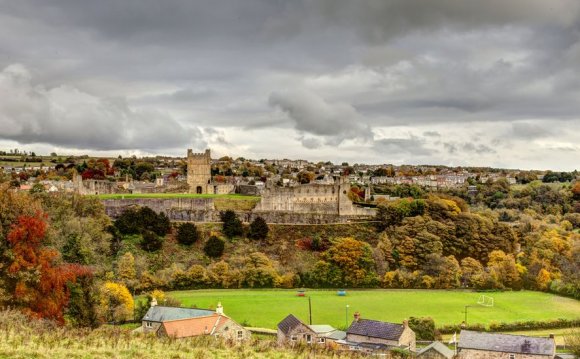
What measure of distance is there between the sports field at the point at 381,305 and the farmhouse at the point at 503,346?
555 cm

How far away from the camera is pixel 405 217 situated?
166 feet

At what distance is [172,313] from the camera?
26.2 meters

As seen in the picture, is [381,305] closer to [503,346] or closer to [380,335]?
[380,335]

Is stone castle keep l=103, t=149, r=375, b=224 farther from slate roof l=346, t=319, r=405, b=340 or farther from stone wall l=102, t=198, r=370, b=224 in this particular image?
slate roof l=346, t=319, r=405, b=340

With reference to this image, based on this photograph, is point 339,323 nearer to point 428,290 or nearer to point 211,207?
point 428,290

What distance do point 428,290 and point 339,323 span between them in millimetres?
12463

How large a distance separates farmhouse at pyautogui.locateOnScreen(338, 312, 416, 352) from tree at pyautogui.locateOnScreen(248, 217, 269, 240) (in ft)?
70.3

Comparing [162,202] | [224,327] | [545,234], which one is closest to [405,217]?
[545,234]

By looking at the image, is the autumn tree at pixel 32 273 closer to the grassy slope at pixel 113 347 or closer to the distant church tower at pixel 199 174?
the grassy slope at pixel 113 347

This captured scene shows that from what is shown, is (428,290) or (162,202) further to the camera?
(162,202)

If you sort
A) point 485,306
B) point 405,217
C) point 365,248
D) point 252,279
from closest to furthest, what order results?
point 485,306 < point 252,279 < point 365,248 < point 405,217

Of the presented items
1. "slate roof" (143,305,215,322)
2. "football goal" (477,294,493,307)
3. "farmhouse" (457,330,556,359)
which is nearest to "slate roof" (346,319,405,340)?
"farmhouse" (457,330,556,359)

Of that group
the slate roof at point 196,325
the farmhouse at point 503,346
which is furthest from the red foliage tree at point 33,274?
the farmhouse at point 503,346

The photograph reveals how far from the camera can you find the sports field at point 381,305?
33.3 meters
